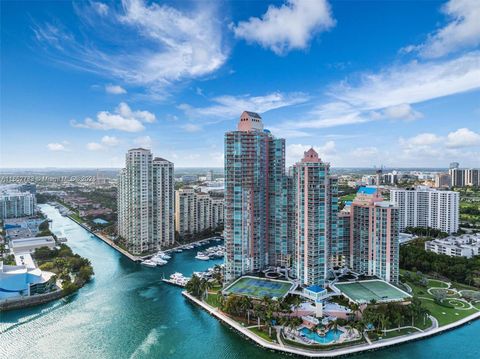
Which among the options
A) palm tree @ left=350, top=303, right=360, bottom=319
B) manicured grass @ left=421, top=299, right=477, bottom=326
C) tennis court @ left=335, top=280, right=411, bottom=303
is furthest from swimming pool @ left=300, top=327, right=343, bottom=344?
manicured grass @ left=421, top=299, right=477, bottom=326

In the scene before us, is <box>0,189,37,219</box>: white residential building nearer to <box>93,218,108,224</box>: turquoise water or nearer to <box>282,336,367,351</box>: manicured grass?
<box>93,218,108,224</box>: turquoise water

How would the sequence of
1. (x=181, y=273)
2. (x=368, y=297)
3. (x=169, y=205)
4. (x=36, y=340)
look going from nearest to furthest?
(x=36, y=340), (x=368, y=297), (x=181, y=273), (x=169, y=205)

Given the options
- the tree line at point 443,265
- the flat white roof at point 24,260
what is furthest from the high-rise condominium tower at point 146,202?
the tree line at point 443,265

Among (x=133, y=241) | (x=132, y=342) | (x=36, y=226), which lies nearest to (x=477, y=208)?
(x=133, y=241)

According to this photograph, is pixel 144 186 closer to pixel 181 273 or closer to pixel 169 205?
pixel 169 205

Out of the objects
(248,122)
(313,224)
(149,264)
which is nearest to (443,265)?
(313,224)
